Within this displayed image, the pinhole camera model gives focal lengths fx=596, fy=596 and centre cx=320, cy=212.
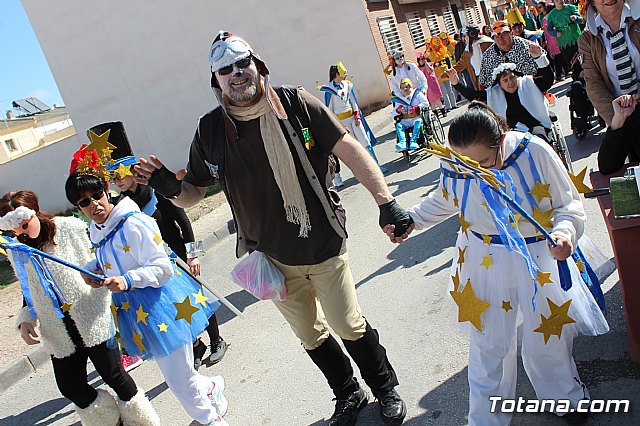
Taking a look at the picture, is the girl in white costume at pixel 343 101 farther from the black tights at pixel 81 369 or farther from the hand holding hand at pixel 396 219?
the hand holding hand at pixel 396 219

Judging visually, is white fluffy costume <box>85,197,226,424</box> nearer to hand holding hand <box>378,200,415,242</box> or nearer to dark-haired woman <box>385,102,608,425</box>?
hand holding hand <box>378,200,415,242</box>

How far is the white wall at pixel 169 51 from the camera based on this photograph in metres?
16.6

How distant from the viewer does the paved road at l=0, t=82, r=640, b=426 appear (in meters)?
3.30

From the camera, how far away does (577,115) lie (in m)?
8.06

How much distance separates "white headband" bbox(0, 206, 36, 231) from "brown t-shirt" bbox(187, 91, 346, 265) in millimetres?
1349

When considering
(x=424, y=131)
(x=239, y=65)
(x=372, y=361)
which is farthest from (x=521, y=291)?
(x=424, y=131)

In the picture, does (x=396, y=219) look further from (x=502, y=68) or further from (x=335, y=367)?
(x=502, y=68)

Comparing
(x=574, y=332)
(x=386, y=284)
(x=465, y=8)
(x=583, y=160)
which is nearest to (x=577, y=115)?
(x=583, y=160)

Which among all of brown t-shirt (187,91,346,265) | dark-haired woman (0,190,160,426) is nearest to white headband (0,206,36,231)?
dark-haired woman (0,190,160,426)

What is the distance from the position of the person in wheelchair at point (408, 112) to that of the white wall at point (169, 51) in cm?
745

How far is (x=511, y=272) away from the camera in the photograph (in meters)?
2.80

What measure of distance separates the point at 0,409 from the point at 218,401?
9.81ft

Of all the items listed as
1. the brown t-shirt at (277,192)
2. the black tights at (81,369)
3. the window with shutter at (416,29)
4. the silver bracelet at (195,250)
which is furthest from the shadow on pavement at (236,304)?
the window with shutter at (416,29)

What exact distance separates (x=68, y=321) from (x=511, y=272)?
2669 millimetres
